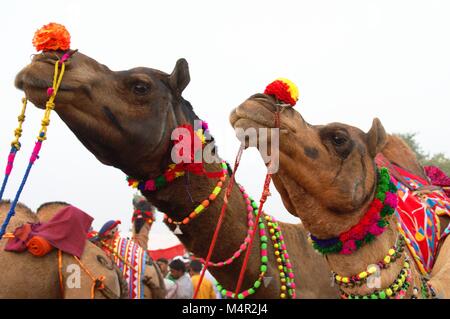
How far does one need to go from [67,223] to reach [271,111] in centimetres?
197

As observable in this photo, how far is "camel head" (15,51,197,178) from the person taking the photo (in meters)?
2.95

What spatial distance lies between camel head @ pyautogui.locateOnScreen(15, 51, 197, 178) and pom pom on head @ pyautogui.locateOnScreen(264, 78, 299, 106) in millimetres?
715

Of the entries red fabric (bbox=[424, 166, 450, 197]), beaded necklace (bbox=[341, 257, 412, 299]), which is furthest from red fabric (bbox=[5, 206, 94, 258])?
red fabric (bbox=[424, 166, 450, 197])

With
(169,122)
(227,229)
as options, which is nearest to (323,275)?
(227,229)

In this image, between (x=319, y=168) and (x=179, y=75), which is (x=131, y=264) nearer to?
(x=179, y=75)

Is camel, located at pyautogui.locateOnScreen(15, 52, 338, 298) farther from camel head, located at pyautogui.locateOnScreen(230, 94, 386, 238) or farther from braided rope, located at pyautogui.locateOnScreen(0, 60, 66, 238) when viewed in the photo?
camel head, located at pyautogui.locateOnScreen(230, 94, 386, 238)

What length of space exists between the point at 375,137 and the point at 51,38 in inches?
80.9

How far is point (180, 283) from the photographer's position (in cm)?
815

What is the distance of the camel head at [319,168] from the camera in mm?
2918

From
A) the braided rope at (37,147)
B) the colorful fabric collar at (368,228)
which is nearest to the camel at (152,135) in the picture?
the braided rope at (37,147)

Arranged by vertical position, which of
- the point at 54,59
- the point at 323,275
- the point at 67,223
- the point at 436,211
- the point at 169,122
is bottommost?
the point at 323,275

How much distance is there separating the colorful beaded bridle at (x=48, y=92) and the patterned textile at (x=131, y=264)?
2.17 m

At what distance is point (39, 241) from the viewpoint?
12.3ft
